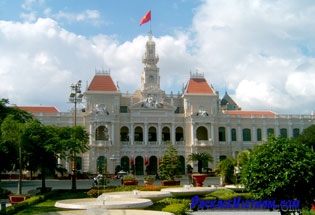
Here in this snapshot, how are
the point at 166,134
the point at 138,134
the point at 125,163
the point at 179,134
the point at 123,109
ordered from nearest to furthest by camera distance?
the point at 125,163 < the point at 123,109 < the point at 138,134 < the point at 166,134 < the point at 179,134

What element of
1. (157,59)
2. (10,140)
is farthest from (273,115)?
(10,140)

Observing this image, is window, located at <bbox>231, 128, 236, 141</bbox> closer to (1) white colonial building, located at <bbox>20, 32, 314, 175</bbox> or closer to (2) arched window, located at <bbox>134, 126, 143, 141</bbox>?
(1) white colonial building, located at <bbox>20, 32, 314, 175</bbox>

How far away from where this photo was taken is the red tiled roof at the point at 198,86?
5909 centimetres

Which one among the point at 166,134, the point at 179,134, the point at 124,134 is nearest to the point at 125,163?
the point at 124,134

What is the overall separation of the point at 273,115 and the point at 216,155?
36.5 ft

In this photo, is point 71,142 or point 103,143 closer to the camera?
point 71,142

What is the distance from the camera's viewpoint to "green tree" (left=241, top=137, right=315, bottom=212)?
1211cm

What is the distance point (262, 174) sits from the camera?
40.8 ft

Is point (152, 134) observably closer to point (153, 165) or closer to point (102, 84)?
point (153, 165)

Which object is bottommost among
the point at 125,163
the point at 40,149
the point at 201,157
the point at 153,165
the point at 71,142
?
the point at 153,165

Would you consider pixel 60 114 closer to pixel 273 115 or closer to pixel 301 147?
pixel 273 115

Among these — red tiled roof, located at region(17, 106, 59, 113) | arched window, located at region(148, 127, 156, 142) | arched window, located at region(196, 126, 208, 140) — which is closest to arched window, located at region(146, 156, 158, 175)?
arched window, located at region(148, 127, 156, 142)

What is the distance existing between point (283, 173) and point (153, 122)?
44.3 meters

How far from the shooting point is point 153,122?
56.2 meters
